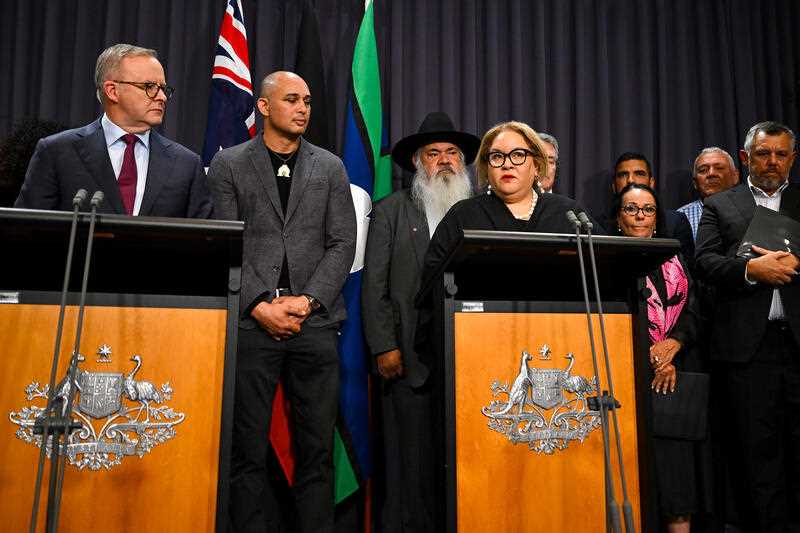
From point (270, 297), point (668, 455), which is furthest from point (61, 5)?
point (668, 455)

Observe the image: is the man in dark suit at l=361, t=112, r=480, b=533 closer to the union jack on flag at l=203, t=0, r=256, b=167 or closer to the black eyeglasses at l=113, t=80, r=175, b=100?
the union jack on flag at l=203, t=0, r=256, b=167

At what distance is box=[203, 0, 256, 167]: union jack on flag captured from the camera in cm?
364

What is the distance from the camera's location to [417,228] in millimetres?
3234

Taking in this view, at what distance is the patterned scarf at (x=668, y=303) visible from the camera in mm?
2932

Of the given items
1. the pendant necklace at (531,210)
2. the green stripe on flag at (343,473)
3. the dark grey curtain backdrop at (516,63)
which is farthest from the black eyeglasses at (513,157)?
the dark grey curtain backdrop at (516,63)

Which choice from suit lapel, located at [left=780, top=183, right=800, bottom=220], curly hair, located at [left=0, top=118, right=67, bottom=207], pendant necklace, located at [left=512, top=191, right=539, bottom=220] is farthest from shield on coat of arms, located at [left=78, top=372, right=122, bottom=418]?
suit lapel, located at [left=780, top=183, right=800, bottom=220]

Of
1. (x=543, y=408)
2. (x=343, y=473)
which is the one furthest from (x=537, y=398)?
(x=343, y=473)

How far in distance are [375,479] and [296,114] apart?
6.01 ft

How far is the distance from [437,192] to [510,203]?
3.03 ft

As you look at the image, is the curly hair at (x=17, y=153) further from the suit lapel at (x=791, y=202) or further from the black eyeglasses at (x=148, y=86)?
the suit lapel at (x=791, y=202)

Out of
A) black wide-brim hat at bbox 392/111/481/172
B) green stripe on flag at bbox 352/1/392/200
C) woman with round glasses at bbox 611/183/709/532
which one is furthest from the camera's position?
green stripe on flag at bbox 352/1/392/200

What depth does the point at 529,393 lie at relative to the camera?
1869 mm

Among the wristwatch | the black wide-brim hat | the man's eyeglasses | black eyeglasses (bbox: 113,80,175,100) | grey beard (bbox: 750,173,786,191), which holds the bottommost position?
the wristwatch

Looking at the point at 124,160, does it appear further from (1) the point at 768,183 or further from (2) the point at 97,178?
(1) the point at 768,183
